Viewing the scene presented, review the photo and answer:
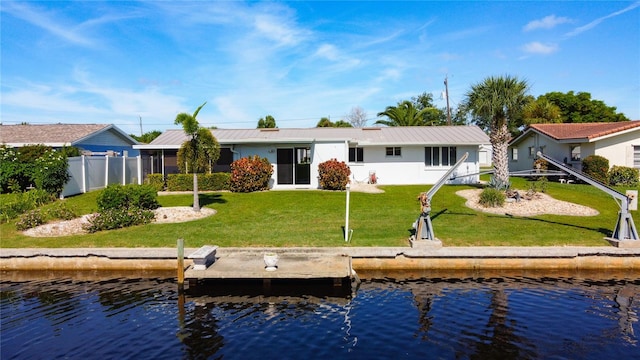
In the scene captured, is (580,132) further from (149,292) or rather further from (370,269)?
(149,292)

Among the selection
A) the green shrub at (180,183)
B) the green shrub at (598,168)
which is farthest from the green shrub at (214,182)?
the green shrub at (598,168)

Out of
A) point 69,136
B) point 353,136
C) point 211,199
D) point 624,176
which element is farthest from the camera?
point 353,136

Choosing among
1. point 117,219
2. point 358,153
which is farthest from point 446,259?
point 358,153

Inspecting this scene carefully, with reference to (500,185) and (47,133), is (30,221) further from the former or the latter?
(500,185)

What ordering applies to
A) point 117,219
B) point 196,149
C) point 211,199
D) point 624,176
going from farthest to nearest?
1. point 624,176
2. point 211,199
3. point 196,149
4. point 117,219

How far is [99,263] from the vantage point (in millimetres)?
12719

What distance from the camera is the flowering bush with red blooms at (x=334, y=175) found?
23656mm

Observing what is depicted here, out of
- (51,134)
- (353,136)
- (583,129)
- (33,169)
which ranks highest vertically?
(51,134)

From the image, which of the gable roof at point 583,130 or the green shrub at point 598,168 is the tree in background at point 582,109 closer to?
the gable roof at point 583,130

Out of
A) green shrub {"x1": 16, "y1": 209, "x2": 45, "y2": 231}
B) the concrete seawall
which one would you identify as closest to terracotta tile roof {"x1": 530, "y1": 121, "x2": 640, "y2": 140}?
the concrete seawall

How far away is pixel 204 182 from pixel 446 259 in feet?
50.2

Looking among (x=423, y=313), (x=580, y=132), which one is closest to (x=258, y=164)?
(x=423, y=313)

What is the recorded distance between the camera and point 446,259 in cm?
1248

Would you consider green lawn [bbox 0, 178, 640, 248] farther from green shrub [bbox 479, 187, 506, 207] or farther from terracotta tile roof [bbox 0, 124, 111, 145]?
terracotta tile roof [bbox 0, 124, 111, 145]
